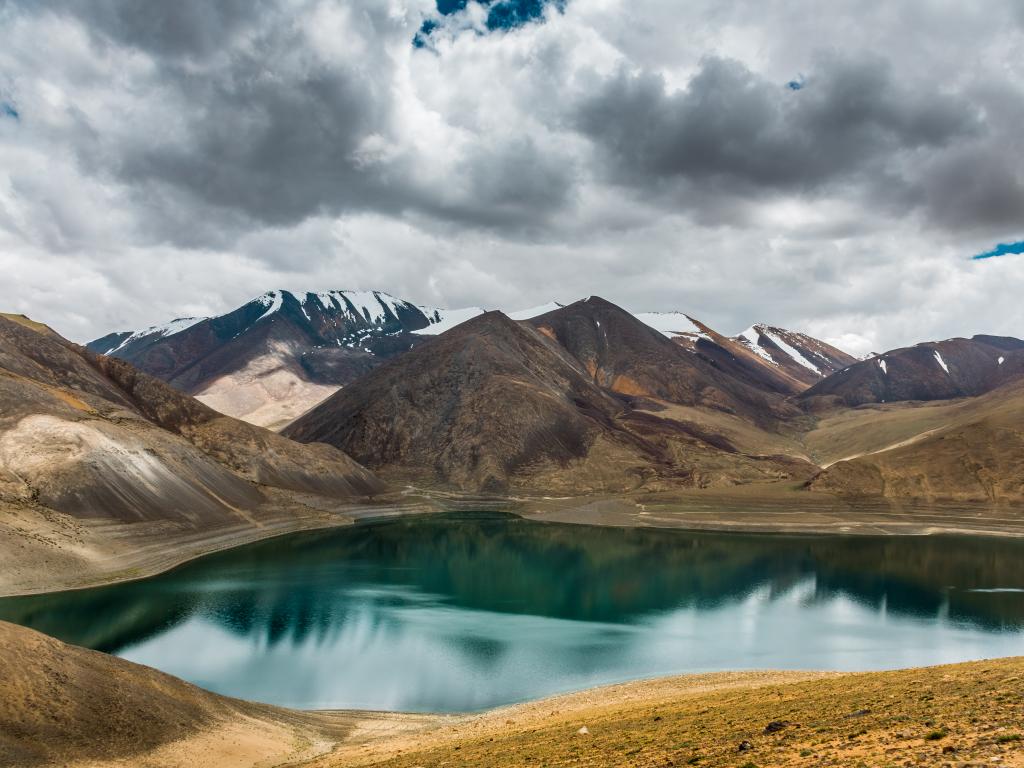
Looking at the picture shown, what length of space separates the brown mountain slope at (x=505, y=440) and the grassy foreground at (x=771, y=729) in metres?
129

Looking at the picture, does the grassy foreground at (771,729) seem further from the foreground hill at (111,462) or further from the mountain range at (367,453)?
the mountain range at (367,453)

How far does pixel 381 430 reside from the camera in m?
183

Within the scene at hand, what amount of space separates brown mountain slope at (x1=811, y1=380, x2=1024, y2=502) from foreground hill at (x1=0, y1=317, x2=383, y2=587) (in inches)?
3893

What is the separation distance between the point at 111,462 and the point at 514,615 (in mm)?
54544

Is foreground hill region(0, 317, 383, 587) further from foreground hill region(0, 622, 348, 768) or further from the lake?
foreground hill region(0, 622, 348, 768)

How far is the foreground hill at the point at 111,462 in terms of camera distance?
73.1 metres

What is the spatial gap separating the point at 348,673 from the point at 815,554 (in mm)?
79297

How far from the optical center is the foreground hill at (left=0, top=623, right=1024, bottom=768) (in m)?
19.0

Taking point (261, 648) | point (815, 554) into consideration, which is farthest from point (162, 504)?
point (815, 554)

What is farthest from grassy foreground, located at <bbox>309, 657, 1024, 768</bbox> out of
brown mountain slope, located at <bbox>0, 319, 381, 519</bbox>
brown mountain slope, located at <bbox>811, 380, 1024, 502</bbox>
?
brown mountain slope, located at <bbox>811, 380, 1024, 502</bbox>

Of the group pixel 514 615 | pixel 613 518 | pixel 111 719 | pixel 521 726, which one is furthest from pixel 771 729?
pixel 613 518

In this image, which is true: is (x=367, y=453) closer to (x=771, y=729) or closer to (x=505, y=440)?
(x=505, y=440)

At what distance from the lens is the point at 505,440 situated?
174 metres

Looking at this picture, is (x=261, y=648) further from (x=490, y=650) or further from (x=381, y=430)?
(x=381, y=430)
